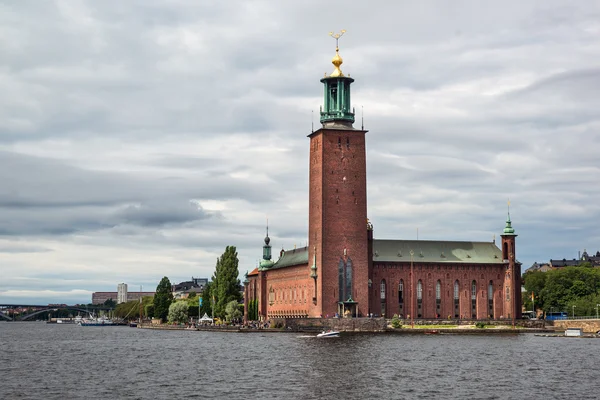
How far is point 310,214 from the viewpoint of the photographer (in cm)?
11869

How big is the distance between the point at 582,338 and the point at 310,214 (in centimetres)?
3504

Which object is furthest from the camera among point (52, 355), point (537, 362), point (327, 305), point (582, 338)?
point (327, 305)

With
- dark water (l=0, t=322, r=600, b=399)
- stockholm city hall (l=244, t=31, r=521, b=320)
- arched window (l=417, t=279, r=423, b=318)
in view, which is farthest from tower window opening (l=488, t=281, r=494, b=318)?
dark water (l=0, t=322, r=600, b=399)

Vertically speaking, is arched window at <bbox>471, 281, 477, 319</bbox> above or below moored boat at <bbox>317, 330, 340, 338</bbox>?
above

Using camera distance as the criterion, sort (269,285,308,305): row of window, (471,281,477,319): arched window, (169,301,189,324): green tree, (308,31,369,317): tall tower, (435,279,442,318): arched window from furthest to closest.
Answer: (169,301,189,324): green tree < (471,281,477,319): arched window < (435,279,442,318): arched window < (269,285,308,305): row of window < (308,31,369,317): tall tower

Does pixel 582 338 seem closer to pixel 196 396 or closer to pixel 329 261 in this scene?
pixel 329 261

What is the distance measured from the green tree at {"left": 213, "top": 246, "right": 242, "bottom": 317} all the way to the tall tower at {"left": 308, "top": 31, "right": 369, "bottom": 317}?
1903cm

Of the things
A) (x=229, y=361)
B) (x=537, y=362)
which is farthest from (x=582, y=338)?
(x=229, y=361)

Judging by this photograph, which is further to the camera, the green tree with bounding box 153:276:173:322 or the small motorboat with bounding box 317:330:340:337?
the green tree with bounding box 153:276:173:322

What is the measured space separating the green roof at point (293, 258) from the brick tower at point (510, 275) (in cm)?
2662

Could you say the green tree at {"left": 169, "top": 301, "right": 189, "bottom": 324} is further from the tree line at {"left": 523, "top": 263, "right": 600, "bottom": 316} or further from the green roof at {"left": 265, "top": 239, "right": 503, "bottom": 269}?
the tree line at {"left": 523, "top": 263, "right": 600, "bottom": 316}

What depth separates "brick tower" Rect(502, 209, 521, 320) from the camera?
410 ft

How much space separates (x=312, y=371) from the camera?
5741 centimetres

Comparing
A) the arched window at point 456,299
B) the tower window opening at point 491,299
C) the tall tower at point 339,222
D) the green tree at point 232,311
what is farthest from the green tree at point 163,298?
the tower window opening at point 491,299
